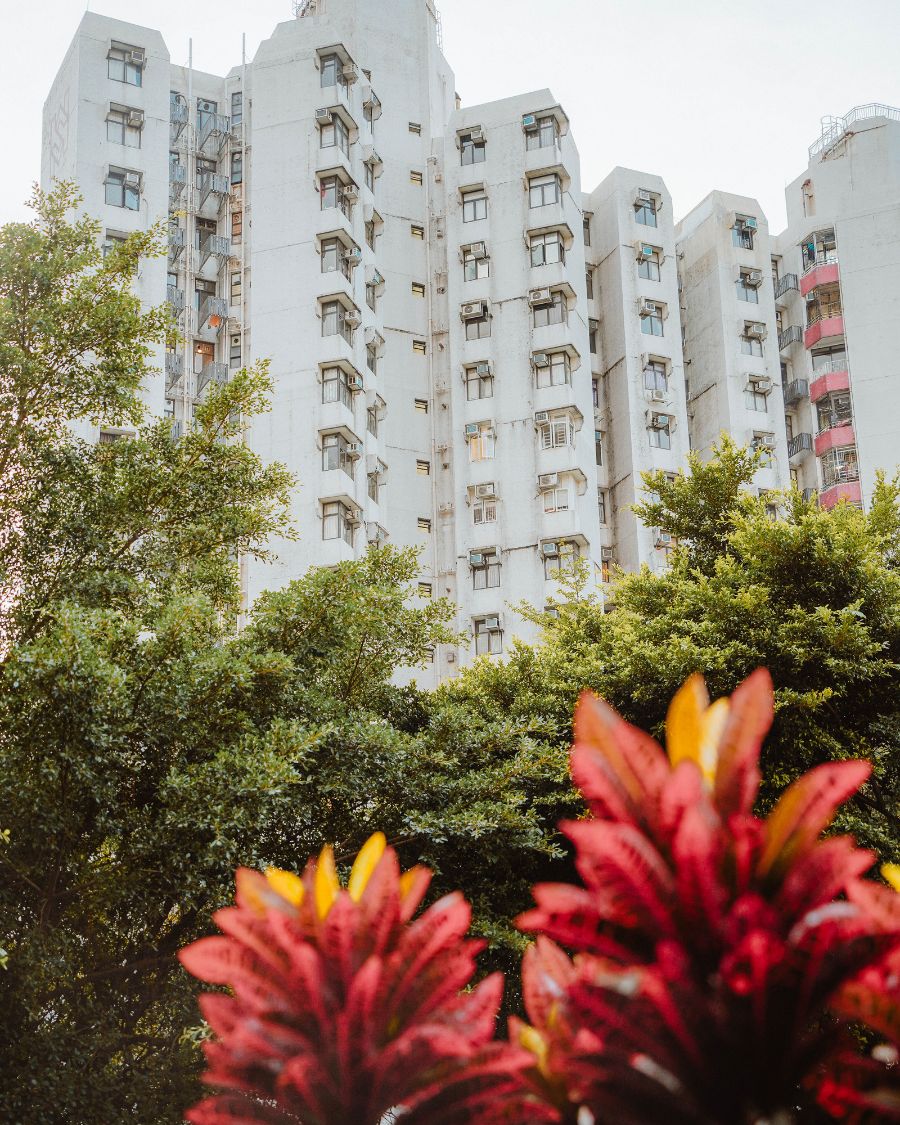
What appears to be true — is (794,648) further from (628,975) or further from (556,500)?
(556,500)

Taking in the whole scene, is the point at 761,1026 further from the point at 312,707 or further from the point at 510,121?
the point at 510,121

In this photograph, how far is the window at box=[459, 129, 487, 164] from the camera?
33.3m

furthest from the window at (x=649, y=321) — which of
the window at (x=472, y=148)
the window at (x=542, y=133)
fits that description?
the window at (x=472, y=148)

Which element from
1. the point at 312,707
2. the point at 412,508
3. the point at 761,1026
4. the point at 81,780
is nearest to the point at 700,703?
the point at 761,1026

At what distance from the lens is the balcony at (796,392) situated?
123ft

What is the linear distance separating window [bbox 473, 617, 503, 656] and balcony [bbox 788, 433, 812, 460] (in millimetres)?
12626

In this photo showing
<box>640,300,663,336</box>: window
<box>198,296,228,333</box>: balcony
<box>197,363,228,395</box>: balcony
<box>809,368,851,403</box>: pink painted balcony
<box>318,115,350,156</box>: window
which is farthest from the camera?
<box>809,368,851,403</box>: pink painted balcony

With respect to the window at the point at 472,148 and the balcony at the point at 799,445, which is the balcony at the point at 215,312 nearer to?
the window at the point at 472,148

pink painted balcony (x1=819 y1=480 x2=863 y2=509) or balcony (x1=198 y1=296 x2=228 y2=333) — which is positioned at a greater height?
balcony (x1=198 y1=296 x2=228 y2=333)

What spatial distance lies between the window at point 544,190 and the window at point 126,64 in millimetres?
10356

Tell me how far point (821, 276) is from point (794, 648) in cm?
2860

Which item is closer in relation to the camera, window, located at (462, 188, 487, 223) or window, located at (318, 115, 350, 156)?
window, located at (318, 115, 350, 156)

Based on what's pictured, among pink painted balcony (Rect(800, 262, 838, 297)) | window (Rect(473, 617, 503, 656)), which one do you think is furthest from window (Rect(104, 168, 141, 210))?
pink painted balcony (Rect(800, 262, 838, 297))

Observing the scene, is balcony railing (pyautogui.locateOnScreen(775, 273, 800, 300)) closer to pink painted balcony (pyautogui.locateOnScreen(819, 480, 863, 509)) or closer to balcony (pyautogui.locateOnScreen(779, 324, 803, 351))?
balcony (pyautogui.locateOnScreen(779, 324, 803, 351))
